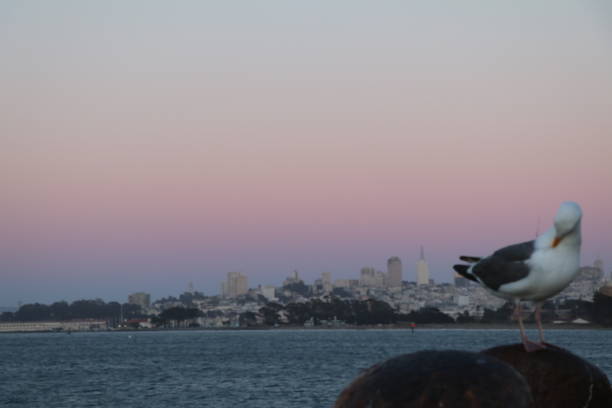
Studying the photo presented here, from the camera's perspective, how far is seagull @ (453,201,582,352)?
6918 millimetres

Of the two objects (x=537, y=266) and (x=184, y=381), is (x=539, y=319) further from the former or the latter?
(x=184, y=381)

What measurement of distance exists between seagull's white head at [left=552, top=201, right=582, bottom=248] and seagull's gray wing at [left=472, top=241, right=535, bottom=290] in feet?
1.42

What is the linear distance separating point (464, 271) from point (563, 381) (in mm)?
1356

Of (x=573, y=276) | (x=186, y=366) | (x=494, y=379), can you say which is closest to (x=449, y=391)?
(x=494, y=379)

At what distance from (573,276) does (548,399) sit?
3.10ft

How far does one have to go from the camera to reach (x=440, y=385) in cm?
527

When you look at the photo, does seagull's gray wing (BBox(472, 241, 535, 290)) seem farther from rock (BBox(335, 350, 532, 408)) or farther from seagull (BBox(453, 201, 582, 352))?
rock (BBox(335, 350, 532, 408))

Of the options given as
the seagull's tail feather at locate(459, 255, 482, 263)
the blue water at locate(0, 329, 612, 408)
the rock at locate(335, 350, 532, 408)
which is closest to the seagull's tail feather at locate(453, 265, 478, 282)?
the seagull's tail feather at locate(459, 255, 482, 263)

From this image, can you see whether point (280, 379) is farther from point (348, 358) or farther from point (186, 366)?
point (348, 358)

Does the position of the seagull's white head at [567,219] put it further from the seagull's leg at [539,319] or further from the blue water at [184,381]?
the blue water at [184,381]

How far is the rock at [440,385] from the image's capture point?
5.21 meters

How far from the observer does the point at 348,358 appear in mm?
99312

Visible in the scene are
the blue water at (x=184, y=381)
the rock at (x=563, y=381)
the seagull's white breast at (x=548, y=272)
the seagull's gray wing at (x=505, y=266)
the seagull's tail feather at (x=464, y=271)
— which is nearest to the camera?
the rock at (x=563, y=381)

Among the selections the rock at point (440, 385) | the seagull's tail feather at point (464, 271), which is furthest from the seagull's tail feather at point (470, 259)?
the rock at point (440, 385)
